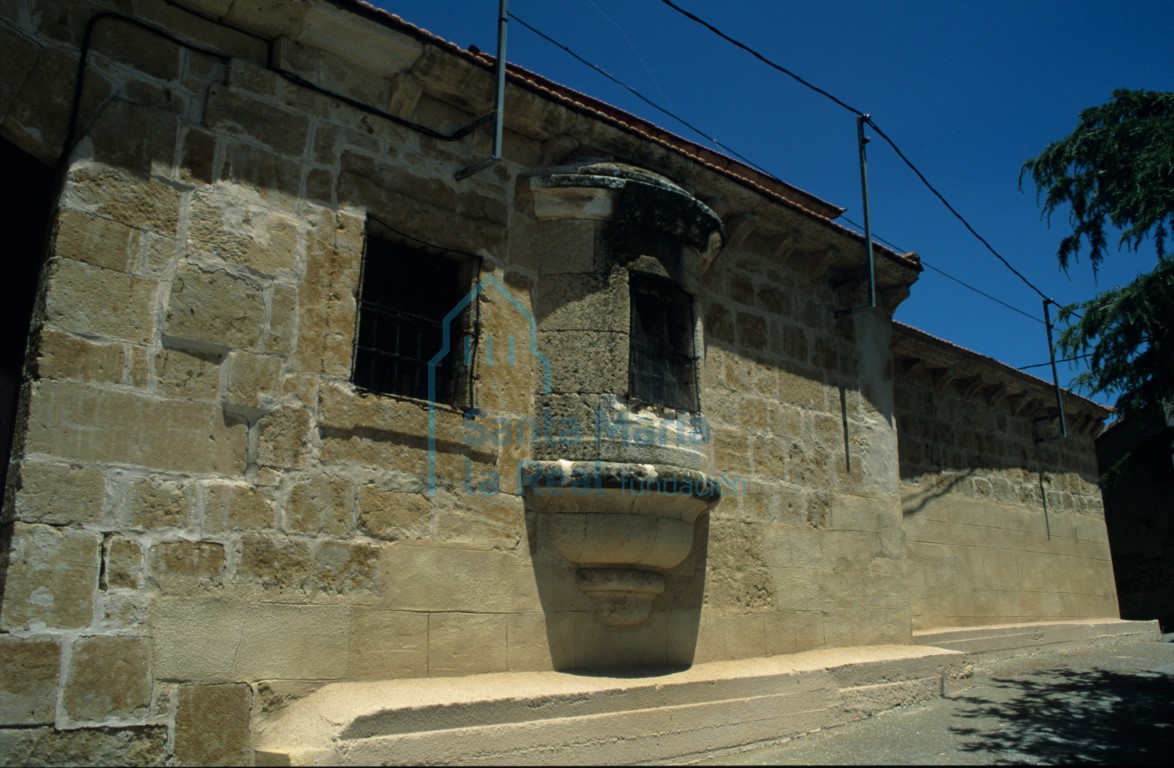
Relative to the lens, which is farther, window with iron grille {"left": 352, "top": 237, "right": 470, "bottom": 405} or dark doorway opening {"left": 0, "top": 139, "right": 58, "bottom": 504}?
window with iron grille {"left": 352, "top": 237, "right": 470, "bottom": 405}

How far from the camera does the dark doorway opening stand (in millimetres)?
4137

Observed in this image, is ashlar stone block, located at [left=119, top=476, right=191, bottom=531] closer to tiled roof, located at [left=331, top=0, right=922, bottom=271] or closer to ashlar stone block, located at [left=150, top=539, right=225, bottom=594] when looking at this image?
ashlar stone block, located at [left=150, top=539, right=225, bottom=594]

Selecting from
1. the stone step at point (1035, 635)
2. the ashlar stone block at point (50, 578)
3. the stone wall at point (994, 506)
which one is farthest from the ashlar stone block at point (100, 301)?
the stone wall at point (994, 506)

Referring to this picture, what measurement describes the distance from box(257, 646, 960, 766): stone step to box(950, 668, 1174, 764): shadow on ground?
31.3 inches

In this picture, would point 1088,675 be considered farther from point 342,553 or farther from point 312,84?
point 312,84

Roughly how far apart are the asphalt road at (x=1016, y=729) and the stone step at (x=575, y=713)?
0.17 metres

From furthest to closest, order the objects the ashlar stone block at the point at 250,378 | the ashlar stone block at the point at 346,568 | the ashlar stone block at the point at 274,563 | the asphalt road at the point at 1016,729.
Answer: the asphalt road at the point at 1016,729
the ashlar stone block at the point at 346,568
the ashlar stone block at the point at 250,378
the ashlar stone block at the point at 274,563

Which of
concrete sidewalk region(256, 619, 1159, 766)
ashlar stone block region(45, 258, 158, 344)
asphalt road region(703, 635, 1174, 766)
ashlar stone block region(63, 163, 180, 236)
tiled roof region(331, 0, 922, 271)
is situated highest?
tiled roof region(331, 0, 922, 271)

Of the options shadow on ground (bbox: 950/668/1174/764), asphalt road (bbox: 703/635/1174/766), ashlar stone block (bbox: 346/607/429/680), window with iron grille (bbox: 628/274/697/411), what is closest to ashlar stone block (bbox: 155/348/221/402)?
ashlar stone block (bbox: 346/607/429/680)

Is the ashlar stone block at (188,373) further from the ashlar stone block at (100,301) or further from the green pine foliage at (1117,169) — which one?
the green pine foliage at (1117,169)

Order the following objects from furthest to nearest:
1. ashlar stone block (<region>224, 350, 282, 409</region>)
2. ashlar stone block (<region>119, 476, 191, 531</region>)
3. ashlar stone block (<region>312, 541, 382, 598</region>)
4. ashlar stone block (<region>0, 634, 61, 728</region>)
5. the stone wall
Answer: the stone wall, ashlar stone block (<region>312, 541, 382, 598</region>), ashlar stone block (<region>224, 350, 282, 409</region>), ashlar stone block (<region>119, 476, 191, 531</region>), ashlar stone block (<region>0, 634, 61, 728</region>)

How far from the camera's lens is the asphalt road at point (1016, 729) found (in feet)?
16.4

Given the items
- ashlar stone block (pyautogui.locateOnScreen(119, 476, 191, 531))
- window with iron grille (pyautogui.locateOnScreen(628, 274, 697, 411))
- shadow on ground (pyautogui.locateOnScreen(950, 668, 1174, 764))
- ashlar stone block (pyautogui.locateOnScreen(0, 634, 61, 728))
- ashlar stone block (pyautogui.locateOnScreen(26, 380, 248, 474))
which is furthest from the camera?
window with iron grille (pyautogui.locateOnScreen(628, 274, 697, 411))

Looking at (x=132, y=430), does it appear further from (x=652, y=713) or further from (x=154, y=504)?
(x=652, y=713)
